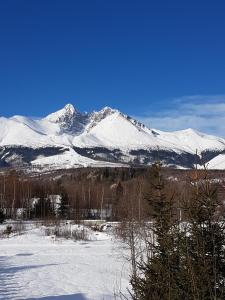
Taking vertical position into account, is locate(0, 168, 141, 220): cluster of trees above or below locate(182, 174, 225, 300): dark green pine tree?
above

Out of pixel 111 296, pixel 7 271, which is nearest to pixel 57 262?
pixel 7 271

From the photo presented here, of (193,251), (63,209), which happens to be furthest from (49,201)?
(193,251)

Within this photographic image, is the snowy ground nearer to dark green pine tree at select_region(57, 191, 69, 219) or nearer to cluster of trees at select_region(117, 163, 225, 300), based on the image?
cluster of trees at select_region(117, 163, 225, 300)

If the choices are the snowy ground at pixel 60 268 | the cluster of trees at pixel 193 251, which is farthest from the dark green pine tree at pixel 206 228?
the snowy ground at pixel 60 268

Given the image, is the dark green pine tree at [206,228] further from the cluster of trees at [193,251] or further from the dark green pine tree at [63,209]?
the dark green pine tree at [63,209]

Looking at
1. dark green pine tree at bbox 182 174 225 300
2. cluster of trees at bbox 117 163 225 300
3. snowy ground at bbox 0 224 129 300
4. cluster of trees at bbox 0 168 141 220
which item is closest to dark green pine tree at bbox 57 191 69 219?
cluster of trees at bbox 0 168 141 220

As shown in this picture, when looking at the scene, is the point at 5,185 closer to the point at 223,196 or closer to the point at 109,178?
the point at 109,178

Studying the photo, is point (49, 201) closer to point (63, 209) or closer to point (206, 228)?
point (63, 209)

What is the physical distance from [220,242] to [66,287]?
61.2 ft

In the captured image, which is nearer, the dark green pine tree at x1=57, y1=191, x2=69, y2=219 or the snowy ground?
the snowy ground

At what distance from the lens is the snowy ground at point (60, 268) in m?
25.9

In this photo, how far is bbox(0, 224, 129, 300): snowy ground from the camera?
25875mm

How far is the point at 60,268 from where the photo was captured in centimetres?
3600

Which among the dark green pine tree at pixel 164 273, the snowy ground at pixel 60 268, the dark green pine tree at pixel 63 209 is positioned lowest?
the snowy ground at pixel 60 268
